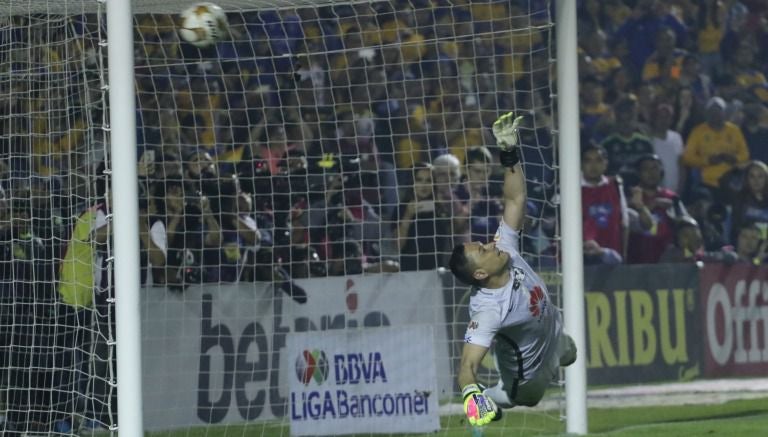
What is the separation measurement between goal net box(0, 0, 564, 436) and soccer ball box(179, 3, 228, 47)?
689 mm

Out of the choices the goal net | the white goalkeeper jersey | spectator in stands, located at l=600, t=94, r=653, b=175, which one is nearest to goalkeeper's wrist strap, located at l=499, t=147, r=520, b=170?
the white goalkeeper jersey

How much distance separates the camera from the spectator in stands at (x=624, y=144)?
623 inches

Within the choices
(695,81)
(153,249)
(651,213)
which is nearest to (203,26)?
(153,249)

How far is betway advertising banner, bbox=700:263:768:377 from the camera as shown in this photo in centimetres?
1394

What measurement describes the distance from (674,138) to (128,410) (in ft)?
31.2

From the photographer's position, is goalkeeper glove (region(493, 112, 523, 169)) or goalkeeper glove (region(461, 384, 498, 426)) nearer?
goalkeeper glove (region(461, 384, 498, 426))

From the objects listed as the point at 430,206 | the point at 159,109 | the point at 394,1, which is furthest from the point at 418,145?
the point at 159,109

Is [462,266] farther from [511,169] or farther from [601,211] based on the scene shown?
[601,211]

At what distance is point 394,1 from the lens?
1209 cm

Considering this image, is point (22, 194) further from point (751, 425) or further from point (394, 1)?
point (751, 425)

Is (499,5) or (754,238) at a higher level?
(499,5)

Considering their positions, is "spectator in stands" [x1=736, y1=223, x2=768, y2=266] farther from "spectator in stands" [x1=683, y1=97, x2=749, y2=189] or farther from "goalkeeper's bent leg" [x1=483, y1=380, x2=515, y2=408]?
"goalkeeper's bent leg" [x1=483, y1=380, x2=515, y2=408]

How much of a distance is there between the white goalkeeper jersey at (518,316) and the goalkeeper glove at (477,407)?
0.44m

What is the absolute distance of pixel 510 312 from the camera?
838 cm
